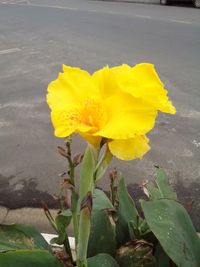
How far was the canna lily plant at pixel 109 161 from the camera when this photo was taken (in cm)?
83

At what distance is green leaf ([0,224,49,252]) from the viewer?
3.72 ft

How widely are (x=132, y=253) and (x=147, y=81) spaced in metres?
0.52

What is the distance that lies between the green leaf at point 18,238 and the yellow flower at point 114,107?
0.44 meters

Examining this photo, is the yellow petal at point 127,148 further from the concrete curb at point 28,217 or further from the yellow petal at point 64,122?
the concrete curb at point 28,217

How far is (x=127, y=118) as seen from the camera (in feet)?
2.68

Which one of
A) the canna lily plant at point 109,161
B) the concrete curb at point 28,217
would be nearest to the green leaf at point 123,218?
the canna lily plant at point 109,161

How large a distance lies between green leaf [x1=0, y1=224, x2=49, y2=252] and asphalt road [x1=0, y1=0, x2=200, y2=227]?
224 cm

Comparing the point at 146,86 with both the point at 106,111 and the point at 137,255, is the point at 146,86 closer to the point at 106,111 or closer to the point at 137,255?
the point at 106,111

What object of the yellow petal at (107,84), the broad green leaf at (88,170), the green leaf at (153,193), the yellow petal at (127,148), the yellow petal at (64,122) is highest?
the yellow petal at (107,84)

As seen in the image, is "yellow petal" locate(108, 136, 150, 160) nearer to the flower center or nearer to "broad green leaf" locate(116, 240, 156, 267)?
the flower center

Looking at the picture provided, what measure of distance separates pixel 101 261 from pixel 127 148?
39 centimetres

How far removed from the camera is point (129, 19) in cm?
1171

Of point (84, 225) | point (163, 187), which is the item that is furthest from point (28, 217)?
point (84, 225)

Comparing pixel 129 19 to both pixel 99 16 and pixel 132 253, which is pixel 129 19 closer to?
pixel 99 16
